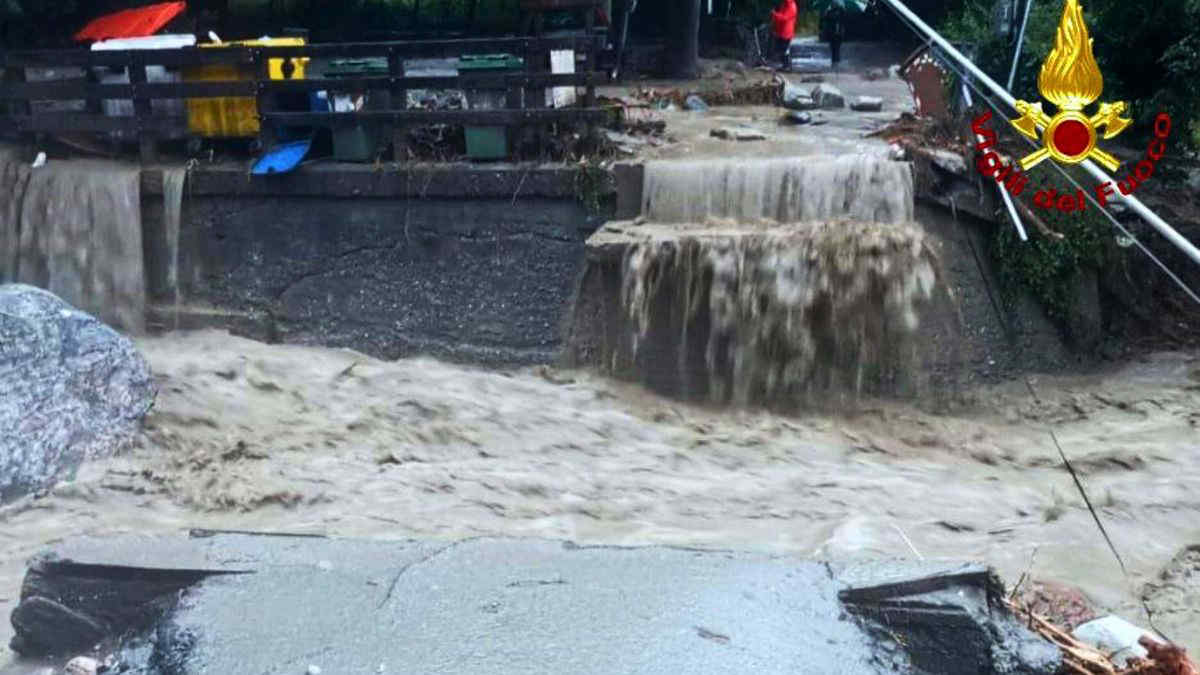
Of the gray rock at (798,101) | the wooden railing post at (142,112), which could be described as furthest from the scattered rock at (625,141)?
the wooden railing post at (142,112)

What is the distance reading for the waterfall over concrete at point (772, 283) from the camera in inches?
358

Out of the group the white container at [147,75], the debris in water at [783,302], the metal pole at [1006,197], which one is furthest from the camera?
the white container at [147,75]

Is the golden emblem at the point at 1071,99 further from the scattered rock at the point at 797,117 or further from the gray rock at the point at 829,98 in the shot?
the gray rock at the point at 829,98

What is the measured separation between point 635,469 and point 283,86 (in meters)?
4.76

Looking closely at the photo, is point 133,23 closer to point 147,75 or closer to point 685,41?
point 147,75

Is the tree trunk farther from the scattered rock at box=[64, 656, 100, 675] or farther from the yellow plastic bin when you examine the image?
the scattered rock at box=[64, 656, 100, 675]

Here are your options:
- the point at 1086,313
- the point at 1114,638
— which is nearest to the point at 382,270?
the point at 1086,313

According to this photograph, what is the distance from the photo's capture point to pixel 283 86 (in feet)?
34.6

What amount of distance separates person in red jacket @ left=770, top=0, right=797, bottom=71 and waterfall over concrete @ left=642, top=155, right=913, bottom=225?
7.59 metres

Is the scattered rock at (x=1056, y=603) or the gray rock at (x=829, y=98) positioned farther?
the gray rock at (x=829, y=98)

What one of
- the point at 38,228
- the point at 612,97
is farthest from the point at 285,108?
the point at 612,97

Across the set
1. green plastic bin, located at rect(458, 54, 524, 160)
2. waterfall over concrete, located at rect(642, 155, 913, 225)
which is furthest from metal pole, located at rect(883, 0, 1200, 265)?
green plastic bin, located at rect(458, 54, 524, 160)

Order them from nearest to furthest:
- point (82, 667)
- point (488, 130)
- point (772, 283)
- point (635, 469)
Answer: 1. point (82, 667)
2. point (635, 469)
3. point (772, 283)
4. point (488, 130)

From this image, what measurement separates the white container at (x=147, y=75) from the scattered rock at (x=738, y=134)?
469 centimetres
